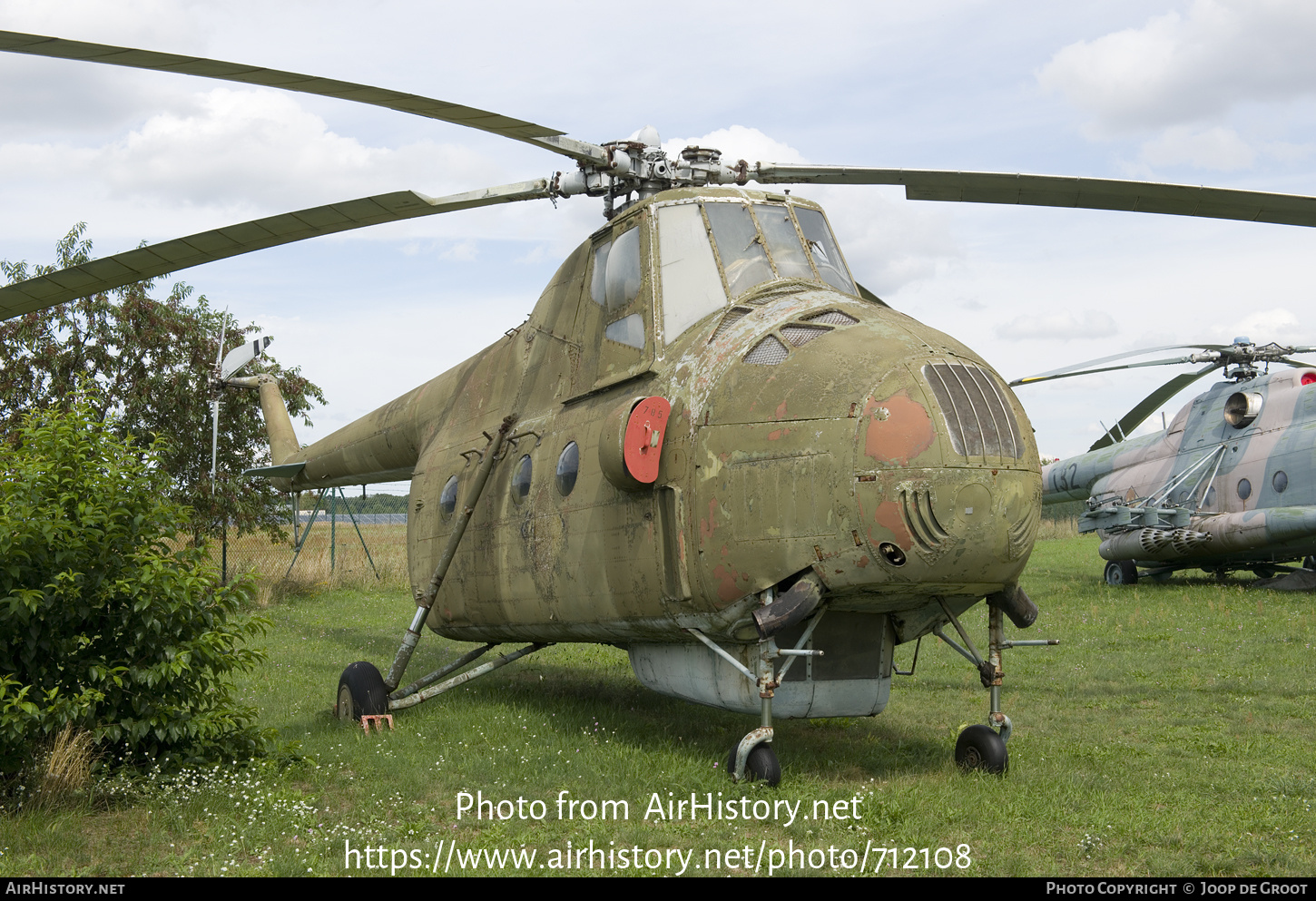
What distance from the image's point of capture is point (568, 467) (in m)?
8.02

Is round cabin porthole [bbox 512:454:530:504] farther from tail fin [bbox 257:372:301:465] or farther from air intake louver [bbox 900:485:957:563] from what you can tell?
tail fin [bbox 257:372:301:465]

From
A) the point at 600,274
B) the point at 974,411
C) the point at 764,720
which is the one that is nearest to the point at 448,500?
the point at 600,274

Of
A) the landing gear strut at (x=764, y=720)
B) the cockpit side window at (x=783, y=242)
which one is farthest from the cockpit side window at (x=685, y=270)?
the landing gear strut at (x=764, y=720)

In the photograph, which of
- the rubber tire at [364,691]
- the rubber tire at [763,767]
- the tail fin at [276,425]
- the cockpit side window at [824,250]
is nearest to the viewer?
the rubber tire at [763,767]

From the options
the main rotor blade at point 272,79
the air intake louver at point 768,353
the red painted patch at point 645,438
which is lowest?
the red painted patch at point 645,438

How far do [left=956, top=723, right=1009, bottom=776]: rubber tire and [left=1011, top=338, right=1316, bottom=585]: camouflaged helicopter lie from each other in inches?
487

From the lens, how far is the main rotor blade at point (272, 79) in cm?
576

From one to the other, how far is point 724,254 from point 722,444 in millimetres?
1833

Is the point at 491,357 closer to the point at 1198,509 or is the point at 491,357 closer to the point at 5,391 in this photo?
the point at 5,391

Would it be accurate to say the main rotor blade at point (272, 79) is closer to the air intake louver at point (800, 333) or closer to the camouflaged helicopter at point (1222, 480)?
the air intake louver at point (800, 333)

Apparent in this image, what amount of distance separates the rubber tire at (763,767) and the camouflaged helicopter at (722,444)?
16 millimetres

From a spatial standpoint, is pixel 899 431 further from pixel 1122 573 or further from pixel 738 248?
pixel 1122 573
